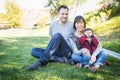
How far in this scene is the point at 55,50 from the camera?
20.3 feet

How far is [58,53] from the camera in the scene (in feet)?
21.1

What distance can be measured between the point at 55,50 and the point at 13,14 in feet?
102

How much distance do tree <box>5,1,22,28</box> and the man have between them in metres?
30.3

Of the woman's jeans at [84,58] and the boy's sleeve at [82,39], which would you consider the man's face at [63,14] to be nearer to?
the boy's sleeve at [82,39]

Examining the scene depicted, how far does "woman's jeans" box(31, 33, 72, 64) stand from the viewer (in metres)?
5.96

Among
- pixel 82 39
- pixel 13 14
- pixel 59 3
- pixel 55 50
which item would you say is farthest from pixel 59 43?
pixel 13 14

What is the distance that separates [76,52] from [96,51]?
45cm

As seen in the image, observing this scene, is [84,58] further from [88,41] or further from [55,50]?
[55,50]

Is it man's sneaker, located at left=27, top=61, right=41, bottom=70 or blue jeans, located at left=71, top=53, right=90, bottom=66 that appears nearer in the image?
man's sneaker, located at left=27, top=61, right=41, bottom=70

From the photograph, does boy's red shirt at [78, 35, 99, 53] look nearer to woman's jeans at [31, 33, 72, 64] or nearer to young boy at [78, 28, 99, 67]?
young boy at [78, 28, 99, 67]

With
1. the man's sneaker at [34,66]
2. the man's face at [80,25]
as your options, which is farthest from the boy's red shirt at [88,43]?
the man's sneaker at [34,66]

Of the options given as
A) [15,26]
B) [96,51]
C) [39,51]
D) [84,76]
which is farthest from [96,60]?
[15,26]

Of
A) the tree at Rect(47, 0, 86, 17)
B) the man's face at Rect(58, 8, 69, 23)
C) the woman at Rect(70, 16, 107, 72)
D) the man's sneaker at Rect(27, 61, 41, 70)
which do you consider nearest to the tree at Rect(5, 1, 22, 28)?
the tree at Rect(47, 0, 86, 17)

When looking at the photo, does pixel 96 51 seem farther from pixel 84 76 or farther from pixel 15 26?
pixel 15 26
